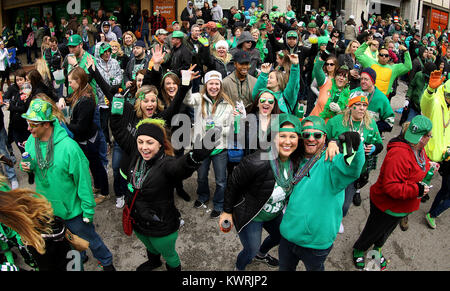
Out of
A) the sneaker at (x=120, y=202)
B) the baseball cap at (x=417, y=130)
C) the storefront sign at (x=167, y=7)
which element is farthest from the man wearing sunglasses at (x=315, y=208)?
the storefront sign at (x=167, y=7)

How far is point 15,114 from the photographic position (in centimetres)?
543

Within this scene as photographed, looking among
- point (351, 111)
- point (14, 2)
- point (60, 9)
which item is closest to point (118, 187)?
point (351, 111)

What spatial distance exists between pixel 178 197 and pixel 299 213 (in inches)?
120

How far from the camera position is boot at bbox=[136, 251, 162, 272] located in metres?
3.74

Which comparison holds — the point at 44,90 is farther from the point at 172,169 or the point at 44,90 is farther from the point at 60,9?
the point at 60,9

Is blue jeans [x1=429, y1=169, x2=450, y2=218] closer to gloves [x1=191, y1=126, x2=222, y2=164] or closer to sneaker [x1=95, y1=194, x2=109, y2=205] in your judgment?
gloves [x1=191, y1=126, x2=222, y2=164]

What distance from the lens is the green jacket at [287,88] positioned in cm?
468

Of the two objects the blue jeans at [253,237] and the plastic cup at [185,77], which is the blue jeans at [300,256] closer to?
the blue jeans at [253,237]

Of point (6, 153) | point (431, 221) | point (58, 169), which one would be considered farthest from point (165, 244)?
point (6, 153)

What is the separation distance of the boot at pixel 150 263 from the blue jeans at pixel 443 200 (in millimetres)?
4047

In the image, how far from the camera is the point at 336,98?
5191 mm

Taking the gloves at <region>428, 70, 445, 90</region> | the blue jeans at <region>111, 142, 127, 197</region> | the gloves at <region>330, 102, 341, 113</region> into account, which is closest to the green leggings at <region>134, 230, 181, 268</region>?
the blue jeans at <region>111, 142, 127, 197</region>

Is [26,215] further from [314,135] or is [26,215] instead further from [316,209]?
[314,135]

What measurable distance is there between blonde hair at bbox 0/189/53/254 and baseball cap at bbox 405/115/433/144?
3435mm
